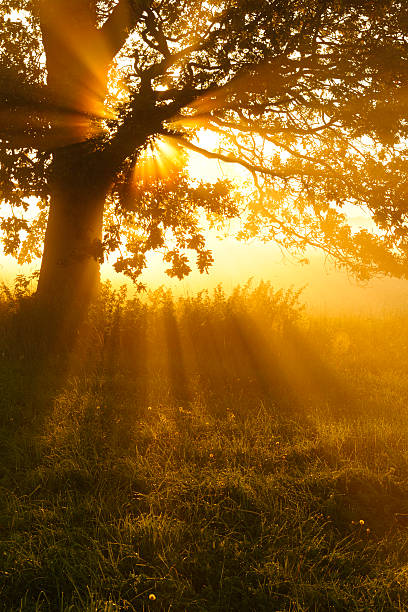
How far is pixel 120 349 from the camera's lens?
772 cm

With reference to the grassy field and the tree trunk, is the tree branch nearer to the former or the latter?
the tree trunk

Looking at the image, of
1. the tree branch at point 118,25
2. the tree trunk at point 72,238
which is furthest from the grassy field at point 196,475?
the tree branch at point 118,25

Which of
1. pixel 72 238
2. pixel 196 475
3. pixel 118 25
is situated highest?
pixel 118 25

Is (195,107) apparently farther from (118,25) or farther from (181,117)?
(118,25)

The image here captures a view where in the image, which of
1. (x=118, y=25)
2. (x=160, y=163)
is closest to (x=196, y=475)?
(x=160, y=163)

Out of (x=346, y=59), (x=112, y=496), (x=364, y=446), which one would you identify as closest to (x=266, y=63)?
(x=346, y=59)

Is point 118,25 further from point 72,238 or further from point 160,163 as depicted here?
point 72,238

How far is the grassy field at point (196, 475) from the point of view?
284cm

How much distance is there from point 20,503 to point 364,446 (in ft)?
11.2

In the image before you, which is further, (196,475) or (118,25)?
(118,25)

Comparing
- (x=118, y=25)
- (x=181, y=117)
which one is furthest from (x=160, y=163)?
(x=118, y=25)

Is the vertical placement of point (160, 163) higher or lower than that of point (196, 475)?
higher

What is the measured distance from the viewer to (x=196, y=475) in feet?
13.3

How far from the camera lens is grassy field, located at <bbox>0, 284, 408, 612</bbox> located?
9.30ft
